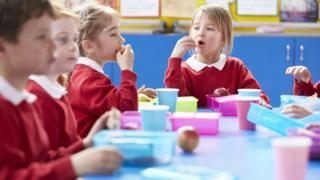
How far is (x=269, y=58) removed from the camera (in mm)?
3879

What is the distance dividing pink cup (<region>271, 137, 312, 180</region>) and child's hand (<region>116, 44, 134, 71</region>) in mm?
1054

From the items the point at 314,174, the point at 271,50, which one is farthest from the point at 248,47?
the point at 314,174

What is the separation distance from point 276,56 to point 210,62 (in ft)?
4.57

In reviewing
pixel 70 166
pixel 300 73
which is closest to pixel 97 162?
pixel 70 166

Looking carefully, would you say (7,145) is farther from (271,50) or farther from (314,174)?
(271,50)

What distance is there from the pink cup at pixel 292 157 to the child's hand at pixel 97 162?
1.02ft

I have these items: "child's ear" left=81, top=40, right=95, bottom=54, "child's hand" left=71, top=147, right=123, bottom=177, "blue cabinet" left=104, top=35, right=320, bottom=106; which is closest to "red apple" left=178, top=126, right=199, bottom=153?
"child's hand" left=71, top=147, right=123, bottom=177

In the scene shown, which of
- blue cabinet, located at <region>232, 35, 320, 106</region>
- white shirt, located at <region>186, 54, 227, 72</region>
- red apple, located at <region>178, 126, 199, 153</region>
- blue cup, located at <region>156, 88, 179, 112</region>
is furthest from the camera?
blue cabinet, located at <region>232, 35, 320, 106</region>

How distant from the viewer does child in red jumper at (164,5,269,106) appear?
2469 millimetres

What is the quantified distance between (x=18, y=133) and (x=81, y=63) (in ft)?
2.89

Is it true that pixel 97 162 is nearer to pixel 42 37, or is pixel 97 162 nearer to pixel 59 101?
pixel 42 37

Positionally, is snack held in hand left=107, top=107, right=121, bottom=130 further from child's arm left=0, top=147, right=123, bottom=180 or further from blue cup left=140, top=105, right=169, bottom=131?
child's arm left=0, top=147, right=123, bottom=180

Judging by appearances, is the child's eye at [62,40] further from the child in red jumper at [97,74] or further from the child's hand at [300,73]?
the child's hand at [300,73]

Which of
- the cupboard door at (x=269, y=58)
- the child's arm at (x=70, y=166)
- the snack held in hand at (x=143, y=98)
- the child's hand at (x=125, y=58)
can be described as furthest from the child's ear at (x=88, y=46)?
the cupboard door at (x=269, y=58)
